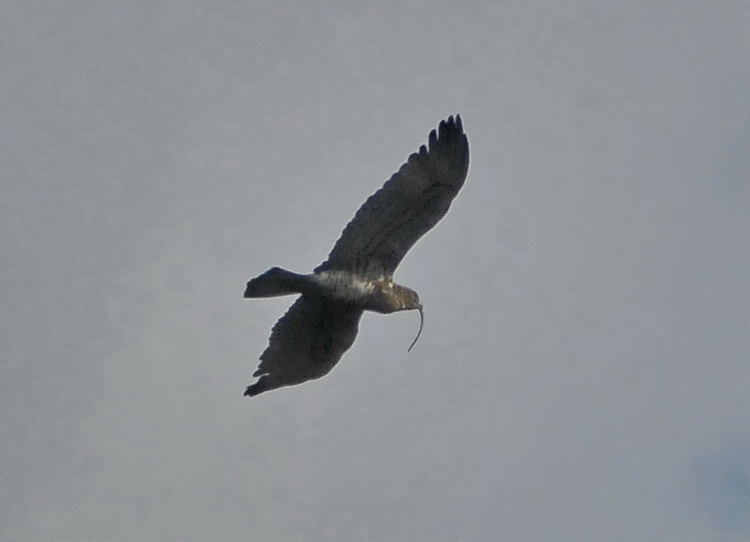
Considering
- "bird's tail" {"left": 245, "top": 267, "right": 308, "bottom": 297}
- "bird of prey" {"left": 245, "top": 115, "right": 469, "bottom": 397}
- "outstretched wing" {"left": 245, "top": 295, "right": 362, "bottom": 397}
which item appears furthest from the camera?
"outstretched wing" {"left": 245, "top": 295, "right": 362, "bottom": 397}

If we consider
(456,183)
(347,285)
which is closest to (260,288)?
(347,285)

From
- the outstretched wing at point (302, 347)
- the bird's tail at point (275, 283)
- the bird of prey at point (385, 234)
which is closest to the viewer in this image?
the bird's tail at point (275, 283)

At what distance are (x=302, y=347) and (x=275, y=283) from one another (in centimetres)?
133

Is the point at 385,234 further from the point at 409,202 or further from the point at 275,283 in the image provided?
the point at 275,283

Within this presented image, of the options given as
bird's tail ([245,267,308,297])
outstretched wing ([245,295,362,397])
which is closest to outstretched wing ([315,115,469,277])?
bird's tail ([245,267,308,297])

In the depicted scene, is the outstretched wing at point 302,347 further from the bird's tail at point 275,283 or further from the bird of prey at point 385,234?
the bird's tail at point 275,283

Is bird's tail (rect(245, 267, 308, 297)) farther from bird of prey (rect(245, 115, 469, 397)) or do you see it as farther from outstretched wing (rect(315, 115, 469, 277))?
outstretched wing (rect(315, 115, 469, 277))

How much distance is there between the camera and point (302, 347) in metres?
14.9

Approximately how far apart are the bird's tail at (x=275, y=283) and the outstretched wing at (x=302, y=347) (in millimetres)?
792

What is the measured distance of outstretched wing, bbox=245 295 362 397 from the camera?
14.7 m

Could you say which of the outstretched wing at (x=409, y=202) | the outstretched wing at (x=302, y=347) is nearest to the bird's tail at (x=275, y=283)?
the outstretched wing at (x=409, y=202)

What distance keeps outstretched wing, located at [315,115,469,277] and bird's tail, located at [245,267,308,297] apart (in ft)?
1.40

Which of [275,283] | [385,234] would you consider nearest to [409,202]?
[385,234]

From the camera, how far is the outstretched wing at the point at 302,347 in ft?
48.4
